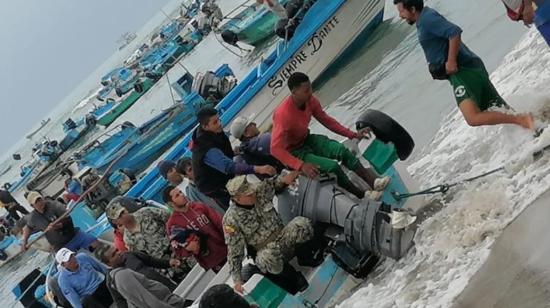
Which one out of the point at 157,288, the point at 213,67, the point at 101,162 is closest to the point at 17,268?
the point at 101,162

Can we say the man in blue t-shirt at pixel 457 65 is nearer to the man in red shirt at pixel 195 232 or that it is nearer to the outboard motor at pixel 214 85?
the man in red shirt at pixel 195 232

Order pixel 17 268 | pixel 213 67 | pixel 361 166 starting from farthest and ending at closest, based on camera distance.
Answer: pixel 213 67
pixel 17 268
pixel 361 166

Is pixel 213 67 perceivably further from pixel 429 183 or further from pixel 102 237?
pixel 429 183

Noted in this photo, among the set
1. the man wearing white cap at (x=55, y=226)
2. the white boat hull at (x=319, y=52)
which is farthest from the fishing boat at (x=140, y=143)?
the man wearing white cap at (x=55, y=226)

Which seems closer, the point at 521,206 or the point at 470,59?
the point at 521,206

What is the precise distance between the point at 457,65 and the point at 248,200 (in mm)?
2045

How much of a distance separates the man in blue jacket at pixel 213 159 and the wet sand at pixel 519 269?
231 cm

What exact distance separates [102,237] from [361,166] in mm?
6487

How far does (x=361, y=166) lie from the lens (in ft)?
18.8

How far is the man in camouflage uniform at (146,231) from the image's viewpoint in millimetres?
6484

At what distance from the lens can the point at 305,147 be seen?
5.79 m

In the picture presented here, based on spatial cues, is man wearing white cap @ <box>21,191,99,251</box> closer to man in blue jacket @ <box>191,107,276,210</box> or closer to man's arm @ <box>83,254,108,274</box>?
man's arm @ <box>83,254,108,274</box>

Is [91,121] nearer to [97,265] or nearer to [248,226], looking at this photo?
[97,265]

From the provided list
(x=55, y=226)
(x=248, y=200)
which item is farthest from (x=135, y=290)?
(x=55, y=226)
